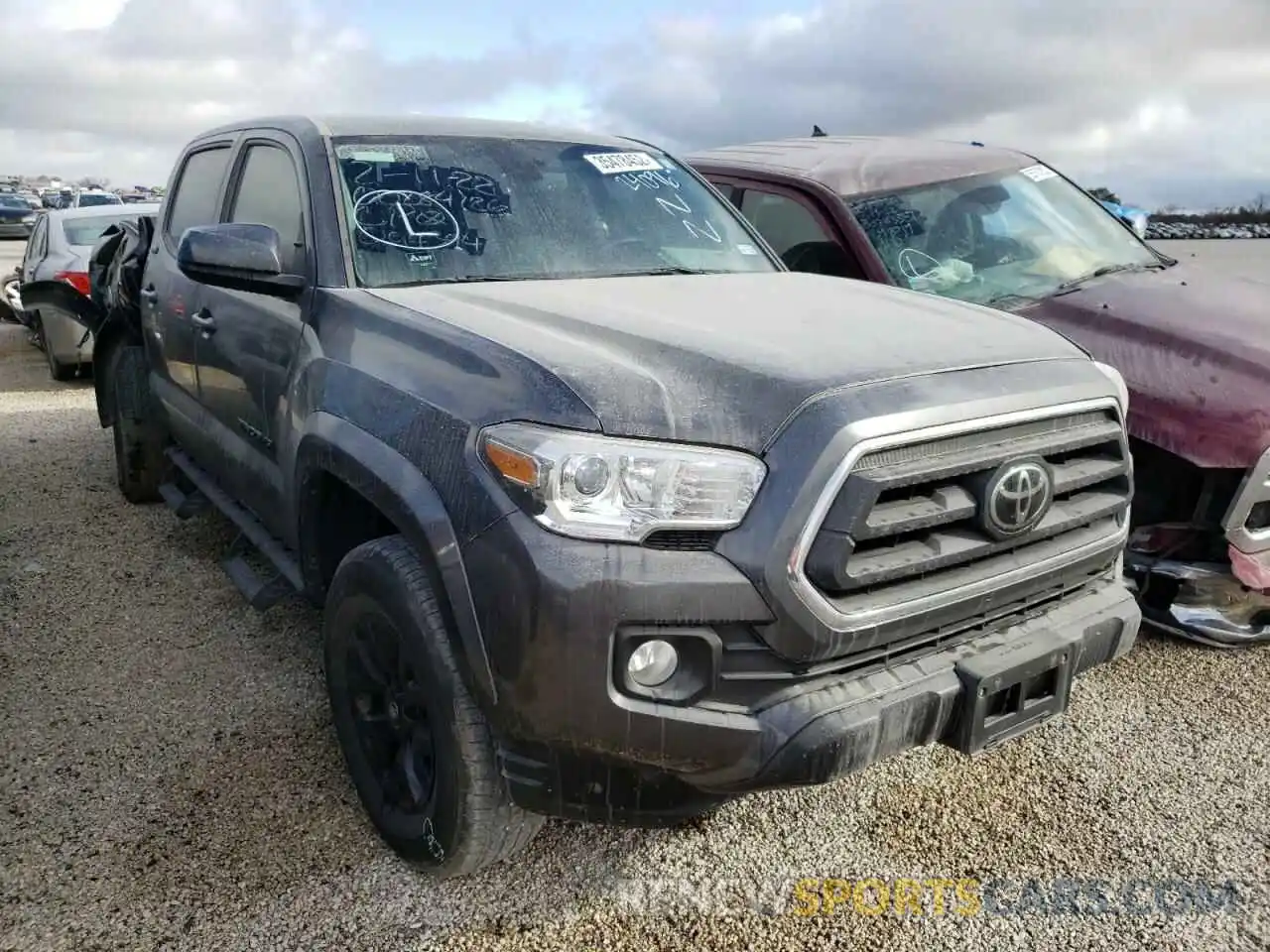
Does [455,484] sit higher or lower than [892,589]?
higher

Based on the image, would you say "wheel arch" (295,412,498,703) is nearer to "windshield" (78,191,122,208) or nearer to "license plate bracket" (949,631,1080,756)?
"license plate bracket" (949,631,1080,756)

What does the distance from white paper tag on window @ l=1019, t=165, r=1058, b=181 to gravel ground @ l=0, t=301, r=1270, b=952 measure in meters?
2.54

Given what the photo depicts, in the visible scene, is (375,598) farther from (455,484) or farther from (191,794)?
(191,794)

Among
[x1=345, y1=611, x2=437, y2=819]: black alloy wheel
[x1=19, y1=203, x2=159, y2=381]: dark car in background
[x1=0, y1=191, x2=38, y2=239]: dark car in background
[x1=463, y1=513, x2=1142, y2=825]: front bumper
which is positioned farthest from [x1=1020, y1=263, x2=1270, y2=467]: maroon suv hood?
[x1=0, y1=191, x2=38, y2=239]: dark car in background

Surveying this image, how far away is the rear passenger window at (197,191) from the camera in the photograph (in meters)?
4.13

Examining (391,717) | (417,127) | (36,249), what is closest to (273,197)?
(417,127)

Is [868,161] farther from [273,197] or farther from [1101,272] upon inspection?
[273,197]

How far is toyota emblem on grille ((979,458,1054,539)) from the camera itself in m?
2.17

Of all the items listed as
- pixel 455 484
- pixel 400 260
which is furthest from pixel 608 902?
pixel 400 260

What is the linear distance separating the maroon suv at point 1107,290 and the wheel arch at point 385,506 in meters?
2.57

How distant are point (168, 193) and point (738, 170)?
2.77m

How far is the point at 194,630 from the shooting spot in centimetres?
402

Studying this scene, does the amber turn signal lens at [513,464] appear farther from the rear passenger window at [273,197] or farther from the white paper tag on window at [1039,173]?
the white paper tag on window at [1039,173]

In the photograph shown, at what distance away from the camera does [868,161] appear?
16.1ft
